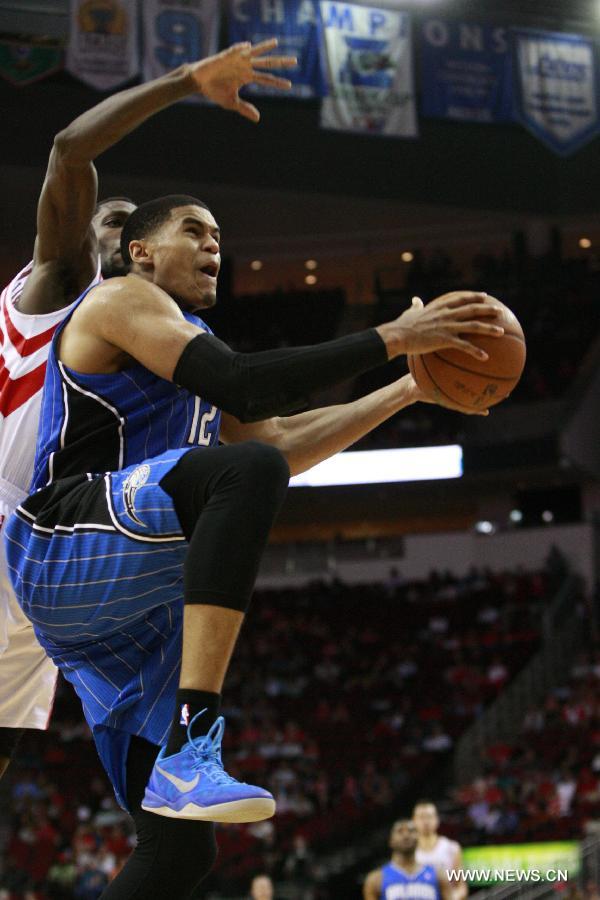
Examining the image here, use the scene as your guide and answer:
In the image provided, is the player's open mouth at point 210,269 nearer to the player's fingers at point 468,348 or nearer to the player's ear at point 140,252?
the player's ear at point 140,252

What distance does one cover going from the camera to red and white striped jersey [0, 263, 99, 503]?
3.76m

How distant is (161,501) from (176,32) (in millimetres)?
14785

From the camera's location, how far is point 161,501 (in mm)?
2807

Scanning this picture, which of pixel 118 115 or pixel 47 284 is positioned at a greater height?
pixel 118 115

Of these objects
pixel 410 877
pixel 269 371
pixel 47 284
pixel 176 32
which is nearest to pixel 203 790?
pixel 269 371

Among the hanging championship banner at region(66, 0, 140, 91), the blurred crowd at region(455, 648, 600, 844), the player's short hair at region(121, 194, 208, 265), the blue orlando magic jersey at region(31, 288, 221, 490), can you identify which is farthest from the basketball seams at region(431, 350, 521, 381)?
the hanging championship banner at region(66, 0, 140, 91)

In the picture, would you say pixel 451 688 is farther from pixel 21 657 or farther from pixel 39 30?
pixel 21 657

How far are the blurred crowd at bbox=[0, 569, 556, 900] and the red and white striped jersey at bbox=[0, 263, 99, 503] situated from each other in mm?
11340

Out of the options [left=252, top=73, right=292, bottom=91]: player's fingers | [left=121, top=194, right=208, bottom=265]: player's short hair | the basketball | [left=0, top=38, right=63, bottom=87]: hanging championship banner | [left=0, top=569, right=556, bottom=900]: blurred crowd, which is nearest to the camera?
the basketball

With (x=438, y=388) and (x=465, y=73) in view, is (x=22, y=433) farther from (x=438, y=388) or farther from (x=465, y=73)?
(x=465, y=73)

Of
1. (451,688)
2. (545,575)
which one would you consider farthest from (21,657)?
(545,575)

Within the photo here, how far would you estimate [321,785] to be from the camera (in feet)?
56.4

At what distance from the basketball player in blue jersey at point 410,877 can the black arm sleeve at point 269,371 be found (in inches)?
255

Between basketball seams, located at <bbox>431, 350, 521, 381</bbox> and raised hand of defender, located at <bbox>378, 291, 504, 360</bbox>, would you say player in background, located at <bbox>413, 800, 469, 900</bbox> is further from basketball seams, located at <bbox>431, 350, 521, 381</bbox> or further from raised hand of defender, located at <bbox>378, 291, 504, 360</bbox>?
raised hand of defender, located at <bbox>378, 291, 504, 360</bbox>
